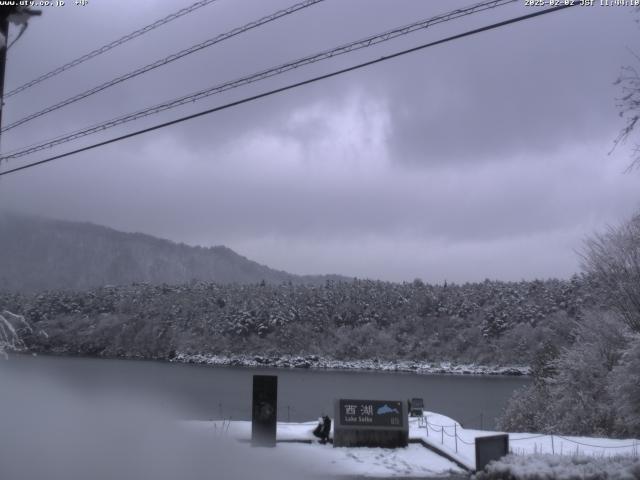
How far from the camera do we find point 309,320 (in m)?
153

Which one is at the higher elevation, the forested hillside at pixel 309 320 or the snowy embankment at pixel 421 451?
the forested hillside at pixel 309 320

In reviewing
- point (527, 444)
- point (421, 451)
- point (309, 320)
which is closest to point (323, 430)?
point (421, 451)

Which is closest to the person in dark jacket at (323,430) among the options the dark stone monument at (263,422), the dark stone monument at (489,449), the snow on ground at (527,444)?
the dark stone monument at (263,422)

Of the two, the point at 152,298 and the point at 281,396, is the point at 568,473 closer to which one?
the point at 281,396

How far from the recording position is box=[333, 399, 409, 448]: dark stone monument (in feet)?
66.0

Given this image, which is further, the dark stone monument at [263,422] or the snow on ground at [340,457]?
the dark stone monument at [263,422]

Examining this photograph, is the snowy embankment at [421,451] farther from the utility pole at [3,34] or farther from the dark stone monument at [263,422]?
the utility pole at [3,34]

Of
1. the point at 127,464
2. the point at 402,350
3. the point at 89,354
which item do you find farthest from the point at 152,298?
the point at 127,464

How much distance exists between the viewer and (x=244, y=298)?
166 meters

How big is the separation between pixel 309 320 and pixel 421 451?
440ft

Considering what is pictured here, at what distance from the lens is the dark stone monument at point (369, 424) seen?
2012 centimetres

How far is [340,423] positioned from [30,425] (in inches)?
395

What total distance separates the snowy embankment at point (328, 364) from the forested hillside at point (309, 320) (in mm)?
3025

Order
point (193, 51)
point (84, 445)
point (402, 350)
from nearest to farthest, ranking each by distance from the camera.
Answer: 1. point (193, 51)
2. point (84, 445)
3. point (402, 350)
